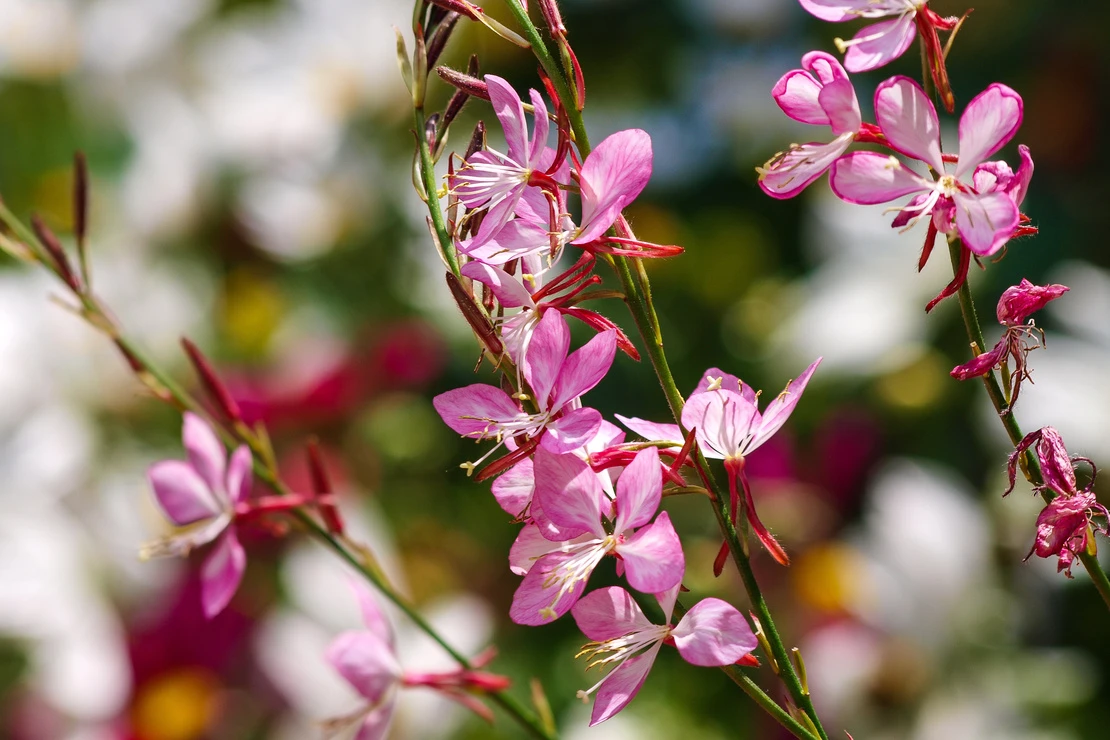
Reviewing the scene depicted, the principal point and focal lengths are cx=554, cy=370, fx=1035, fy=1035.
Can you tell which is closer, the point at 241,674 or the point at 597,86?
the point at 241,674

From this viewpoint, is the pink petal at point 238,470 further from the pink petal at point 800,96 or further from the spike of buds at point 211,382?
the pink petal at point 800,96

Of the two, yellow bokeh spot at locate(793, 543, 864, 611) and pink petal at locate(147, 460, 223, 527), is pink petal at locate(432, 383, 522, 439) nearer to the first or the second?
pink petal at locate(147, 460, 223, 527)

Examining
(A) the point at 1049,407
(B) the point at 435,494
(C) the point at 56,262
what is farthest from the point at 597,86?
(C) the point at 56,262

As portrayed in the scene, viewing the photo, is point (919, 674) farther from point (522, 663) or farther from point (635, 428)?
point (635, 428)

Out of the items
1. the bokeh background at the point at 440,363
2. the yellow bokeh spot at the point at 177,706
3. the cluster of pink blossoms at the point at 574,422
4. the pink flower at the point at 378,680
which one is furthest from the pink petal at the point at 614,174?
the yellow bokeh spot at the point at 177,706

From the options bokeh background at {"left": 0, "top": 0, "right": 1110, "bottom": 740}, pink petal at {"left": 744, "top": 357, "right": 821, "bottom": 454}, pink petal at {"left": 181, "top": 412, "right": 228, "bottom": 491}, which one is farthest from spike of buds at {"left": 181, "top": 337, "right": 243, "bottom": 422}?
bokeh background at {"left": 0, "top": 0, "right": 1110, "bottom": 740}

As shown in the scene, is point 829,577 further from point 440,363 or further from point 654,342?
point 654,342
